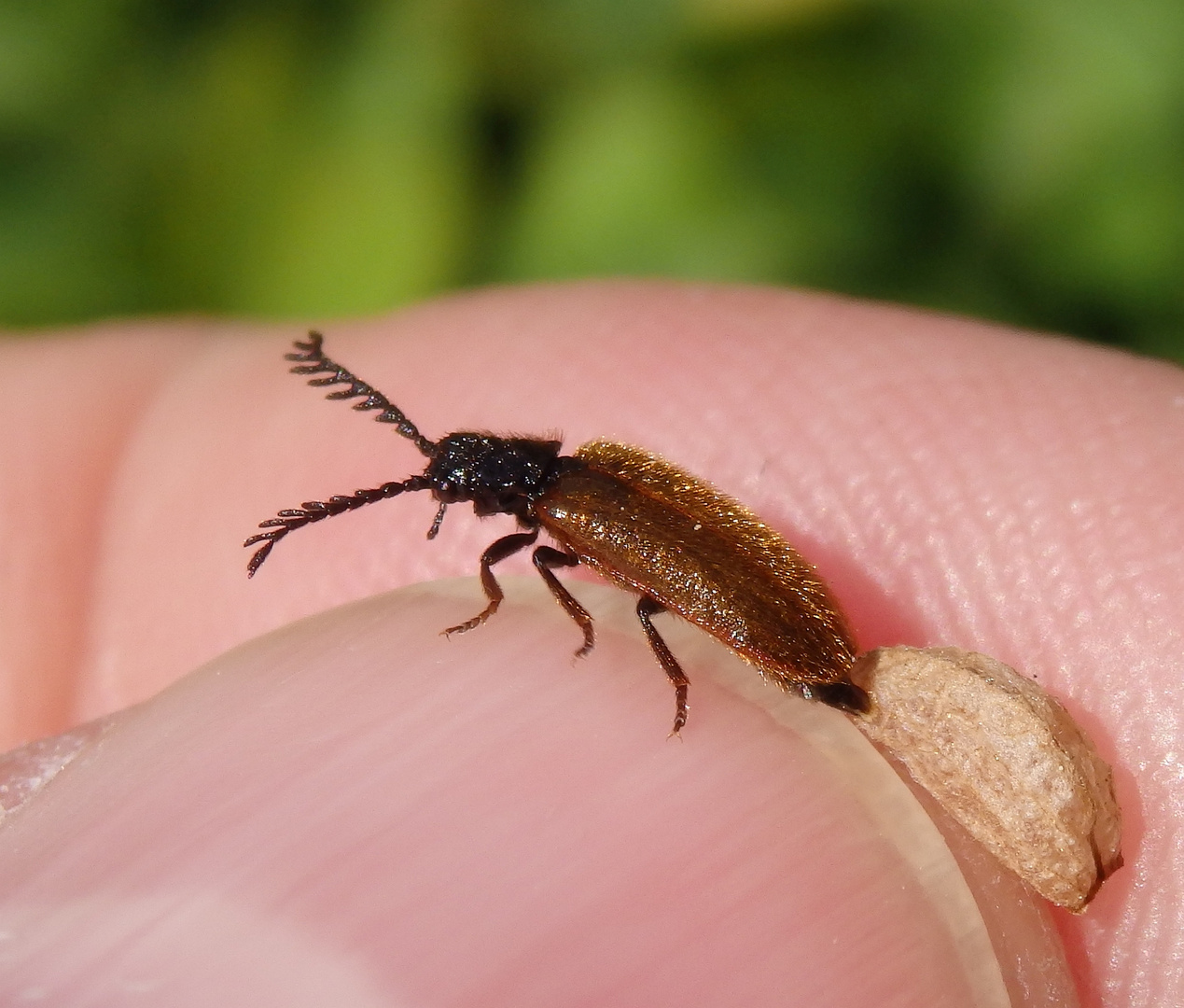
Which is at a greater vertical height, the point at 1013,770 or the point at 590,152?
the point at 590,152

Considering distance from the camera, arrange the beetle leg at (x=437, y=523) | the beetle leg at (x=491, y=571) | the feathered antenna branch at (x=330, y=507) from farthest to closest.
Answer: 1. the beetle leg at (x=437, y=523)
2. the feathered antenna branch at (x=330, y=507)
3. the beetle leg at (x=491, y=571)


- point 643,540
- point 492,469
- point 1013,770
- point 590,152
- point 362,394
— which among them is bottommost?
point 1013,770

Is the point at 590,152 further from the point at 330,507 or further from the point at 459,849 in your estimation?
the point at 459,849

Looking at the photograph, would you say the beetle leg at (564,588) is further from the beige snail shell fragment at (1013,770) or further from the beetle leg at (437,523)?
the beige snail shell fragment at (1013,770)

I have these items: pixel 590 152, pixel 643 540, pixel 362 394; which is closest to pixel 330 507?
pixel 362 394

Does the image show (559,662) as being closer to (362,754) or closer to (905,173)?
(362,754)

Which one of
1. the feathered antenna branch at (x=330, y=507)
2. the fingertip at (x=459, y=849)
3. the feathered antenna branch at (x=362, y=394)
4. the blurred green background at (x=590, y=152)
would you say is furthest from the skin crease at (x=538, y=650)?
the blurred green background at (x=590, y=152)

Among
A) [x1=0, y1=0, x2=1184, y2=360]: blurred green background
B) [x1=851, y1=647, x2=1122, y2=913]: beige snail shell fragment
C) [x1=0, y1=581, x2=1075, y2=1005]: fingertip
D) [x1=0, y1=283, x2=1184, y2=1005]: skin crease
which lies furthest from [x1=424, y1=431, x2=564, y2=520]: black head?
[x1=0, y1=0, x2=1184, y2=360]: blurred green background

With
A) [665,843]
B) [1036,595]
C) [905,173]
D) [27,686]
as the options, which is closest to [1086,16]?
[905,173]
